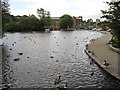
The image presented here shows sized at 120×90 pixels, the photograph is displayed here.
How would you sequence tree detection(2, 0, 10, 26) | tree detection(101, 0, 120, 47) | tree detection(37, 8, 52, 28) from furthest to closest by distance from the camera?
tree detection(37, 8, 52, 28) < tree detection(2, 0, 10, 26) < tree detection(101, 0, 120, 47)

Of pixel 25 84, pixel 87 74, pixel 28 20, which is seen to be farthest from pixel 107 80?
pixel 28 20

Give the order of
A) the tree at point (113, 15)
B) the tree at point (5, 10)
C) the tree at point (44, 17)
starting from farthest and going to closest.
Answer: the tree at point (44, 17) → the tree at point (5, 10) → the tree at point (113, 15)

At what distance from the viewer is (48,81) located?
23.8 ft

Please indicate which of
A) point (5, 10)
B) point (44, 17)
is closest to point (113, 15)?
point (5, 10)

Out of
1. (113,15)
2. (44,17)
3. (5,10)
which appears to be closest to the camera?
(113,15)

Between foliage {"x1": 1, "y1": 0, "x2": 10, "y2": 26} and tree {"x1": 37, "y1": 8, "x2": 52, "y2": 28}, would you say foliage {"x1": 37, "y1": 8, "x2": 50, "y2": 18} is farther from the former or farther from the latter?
foliage {"x1": 1, "y1": 0, "x2": 10, "y2": 26}

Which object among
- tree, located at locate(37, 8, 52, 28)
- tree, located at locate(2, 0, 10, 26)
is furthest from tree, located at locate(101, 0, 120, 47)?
tree, located at locate(37, 8, 52, 28)

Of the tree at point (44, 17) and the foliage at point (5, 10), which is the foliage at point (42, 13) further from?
the foliage at point (5, 10)

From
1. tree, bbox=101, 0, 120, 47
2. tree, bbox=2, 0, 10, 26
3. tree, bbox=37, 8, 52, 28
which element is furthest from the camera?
tree, bbox=37, 8, 52, 28

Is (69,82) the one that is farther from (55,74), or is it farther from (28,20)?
(28,20)

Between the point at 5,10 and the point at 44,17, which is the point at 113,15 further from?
the point at 44,17

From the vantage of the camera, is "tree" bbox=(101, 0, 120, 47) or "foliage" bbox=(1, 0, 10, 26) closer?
"tree" bbox=(101, 0, 120, 47)

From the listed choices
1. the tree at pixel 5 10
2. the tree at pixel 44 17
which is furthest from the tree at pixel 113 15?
the tree at pixel 44 17

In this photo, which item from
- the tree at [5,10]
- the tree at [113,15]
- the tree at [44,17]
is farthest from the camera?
the tree at [44,17]
